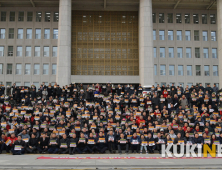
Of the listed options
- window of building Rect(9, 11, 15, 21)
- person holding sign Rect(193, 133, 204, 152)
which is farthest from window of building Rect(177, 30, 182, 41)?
person holding sign Rect(193, 133, 204, 152)

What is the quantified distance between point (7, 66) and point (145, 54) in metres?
22.7

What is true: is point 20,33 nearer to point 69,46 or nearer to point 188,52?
point 69,46

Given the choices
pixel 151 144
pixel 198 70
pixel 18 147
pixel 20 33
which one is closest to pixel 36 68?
pixel 20 33

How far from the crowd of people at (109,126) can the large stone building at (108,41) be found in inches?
→ 764

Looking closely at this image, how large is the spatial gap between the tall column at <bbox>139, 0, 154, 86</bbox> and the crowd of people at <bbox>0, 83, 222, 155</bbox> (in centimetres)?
1424

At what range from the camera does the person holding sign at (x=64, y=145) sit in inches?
669

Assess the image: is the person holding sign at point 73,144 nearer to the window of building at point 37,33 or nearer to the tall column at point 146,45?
the tall column at point 146,45

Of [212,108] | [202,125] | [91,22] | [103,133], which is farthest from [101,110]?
[91,22]

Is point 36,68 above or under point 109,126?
above

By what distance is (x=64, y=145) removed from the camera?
55.7 feet

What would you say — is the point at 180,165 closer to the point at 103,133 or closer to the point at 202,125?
the point at 103,133

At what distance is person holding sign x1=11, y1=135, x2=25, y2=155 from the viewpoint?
16.8 meters

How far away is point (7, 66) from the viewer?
43938 mm

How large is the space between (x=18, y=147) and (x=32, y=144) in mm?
990
